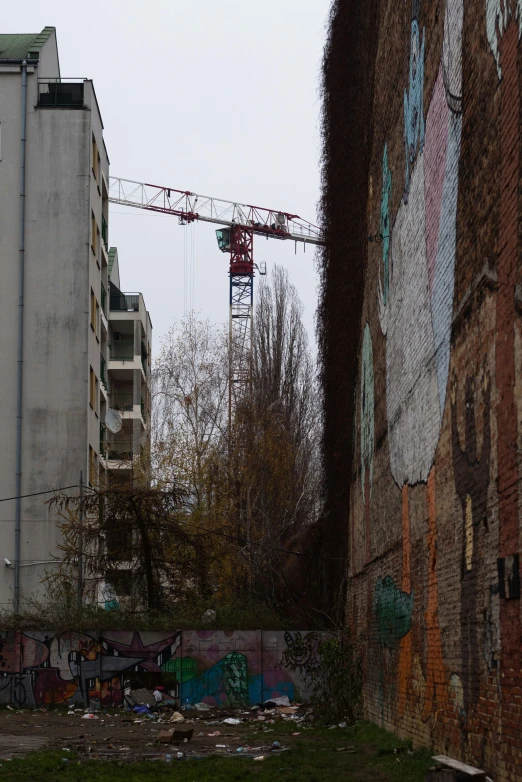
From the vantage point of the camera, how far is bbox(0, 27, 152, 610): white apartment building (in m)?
32.4

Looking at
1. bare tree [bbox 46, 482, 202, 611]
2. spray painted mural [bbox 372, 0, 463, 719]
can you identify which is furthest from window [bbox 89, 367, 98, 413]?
spray painted mural [bbox 372, 0, 463, 719]

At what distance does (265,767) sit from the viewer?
1282cm

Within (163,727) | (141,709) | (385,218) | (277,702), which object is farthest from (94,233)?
(385,218)

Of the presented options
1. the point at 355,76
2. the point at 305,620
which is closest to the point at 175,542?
the point at 305,620

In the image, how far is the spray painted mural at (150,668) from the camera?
24562 mm

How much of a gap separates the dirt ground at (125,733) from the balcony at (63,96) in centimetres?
1951

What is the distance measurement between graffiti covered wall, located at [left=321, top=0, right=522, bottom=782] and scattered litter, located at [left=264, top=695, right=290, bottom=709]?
505cm

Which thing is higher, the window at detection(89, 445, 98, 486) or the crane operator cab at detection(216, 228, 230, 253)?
the crane operator cab at detection(216, 228, 230, 253)

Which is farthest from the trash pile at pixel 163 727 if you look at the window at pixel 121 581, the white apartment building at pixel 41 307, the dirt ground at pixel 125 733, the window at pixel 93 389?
the window at pixel 93 389

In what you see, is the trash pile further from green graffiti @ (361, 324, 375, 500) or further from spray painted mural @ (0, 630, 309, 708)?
green graffiti @ (361, 324, 375, 500)

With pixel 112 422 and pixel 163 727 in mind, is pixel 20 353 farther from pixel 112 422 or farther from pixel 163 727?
pixel 163 727

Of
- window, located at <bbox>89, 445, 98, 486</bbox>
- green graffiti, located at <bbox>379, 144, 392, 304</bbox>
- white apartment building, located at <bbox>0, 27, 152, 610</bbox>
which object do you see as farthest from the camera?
window, located at <bbox>89, 445, 98, 486</bbox>

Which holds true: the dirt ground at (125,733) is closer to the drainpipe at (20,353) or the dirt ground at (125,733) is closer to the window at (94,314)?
the drainpipe at (20,353)

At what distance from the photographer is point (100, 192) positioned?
3853 centimetres
